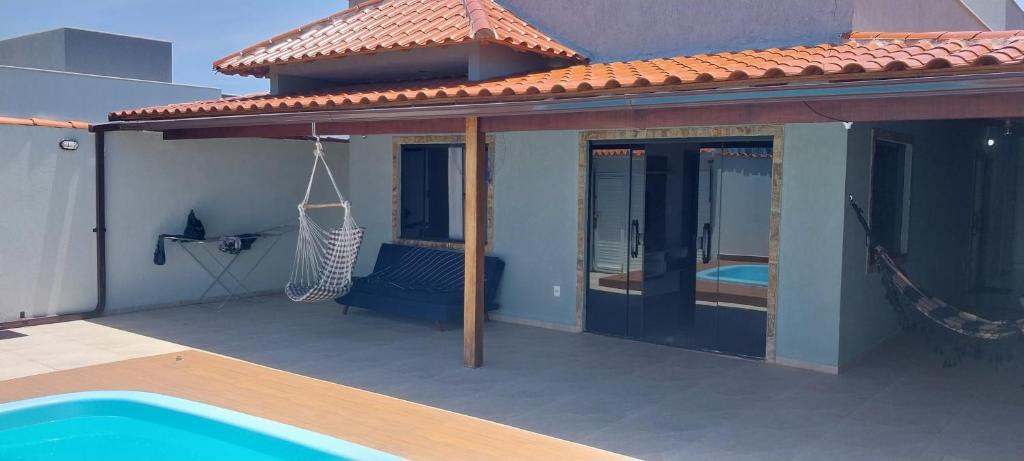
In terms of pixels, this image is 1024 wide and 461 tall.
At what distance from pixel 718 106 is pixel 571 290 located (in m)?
4.33

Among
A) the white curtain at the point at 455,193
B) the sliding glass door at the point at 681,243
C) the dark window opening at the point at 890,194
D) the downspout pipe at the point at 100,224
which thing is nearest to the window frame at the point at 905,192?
the dark window opening at the point at 890,194

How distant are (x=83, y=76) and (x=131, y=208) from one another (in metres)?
5.70

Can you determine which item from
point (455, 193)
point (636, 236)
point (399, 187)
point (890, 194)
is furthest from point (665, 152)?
point (399, 187)

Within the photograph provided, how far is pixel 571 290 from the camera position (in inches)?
390

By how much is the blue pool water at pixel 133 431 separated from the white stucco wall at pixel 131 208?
4531 millimetres

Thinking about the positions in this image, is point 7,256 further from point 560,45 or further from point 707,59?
point 707,59

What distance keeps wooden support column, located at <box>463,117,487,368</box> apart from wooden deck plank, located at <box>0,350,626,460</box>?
4.61 feet

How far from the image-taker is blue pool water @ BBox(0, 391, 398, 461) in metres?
5.72

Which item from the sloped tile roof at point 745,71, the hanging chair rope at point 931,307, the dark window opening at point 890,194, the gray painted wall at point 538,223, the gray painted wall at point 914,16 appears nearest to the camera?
the sloped tile roof at point 745,71

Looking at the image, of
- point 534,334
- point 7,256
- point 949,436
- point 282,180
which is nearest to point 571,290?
point 534,334

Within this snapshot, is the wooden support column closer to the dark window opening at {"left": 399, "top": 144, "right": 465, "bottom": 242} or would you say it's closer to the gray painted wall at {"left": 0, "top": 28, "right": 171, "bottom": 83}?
the dark window opening at {"left": 399, "top": 144, "right": 465, "bottom": 242}

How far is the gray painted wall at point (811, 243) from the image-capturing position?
783 centimetres

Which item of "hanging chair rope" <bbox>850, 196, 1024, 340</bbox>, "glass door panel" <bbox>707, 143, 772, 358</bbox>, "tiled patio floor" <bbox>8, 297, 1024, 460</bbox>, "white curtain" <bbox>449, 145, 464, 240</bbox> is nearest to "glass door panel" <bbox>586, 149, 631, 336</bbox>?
"tiled patio floor" <bbox>8, 297, 1024, 460</bbox>

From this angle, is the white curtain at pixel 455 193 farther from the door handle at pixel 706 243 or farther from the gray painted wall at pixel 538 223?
the door handle at pixel 706 243
